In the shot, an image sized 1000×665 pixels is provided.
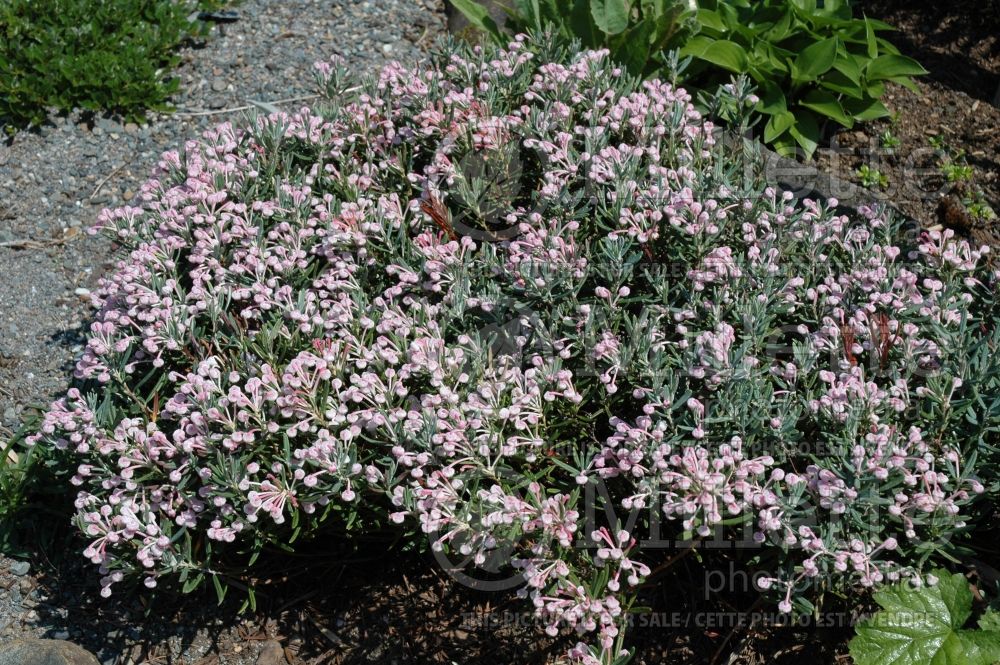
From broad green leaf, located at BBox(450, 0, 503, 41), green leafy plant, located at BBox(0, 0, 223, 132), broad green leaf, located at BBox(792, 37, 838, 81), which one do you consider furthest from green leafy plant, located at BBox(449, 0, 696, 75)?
green leafy plant, located at BBox(0, 0, 223, 132)

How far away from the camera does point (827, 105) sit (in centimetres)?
507

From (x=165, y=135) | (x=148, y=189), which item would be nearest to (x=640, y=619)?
(x=148, y=189)

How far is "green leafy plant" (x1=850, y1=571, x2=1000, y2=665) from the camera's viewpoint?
3027 mm

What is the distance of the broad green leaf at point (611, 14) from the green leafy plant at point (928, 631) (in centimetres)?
337

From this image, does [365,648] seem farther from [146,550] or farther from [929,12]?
[929,12]

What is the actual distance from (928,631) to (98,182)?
5274 mm

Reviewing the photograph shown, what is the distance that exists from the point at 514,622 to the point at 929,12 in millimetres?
5002

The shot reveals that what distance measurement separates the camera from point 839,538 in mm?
2889

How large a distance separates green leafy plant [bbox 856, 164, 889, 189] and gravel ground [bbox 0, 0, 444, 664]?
10.8 feet

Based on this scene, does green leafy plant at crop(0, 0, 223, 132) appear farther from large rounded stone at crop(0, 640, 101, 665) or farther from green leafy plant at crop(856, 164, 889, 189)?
green leafy plant at crop(856, 164, 889, 189)

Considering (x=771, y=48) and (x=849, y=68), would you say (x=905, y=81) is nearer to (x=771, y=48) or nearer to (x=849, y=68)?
(x=849, y=68)

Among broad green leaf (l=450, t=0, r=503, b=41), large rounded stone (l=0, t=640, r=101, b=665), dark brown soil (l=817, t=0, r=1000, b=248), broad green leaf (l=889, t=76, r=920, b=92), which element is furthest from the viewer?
broad green leaf (l=450, t=0, r=503, b=41)

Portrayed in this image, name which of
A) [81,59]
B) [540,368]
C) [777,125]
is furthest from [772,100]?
[81,59]

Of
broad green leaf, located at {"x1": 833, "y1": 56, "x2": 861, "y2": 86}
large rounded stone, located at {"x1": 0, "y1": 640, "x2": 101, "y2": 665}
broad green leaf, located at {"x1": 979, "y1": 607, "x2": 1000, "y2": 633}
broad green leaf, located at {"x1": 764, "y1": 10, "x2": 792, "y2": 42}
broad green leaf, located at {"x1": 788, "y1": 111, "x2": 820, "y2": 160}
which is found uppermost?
broad green leaf, located at {"x1": 764, "y1": 10, "x2": 792, "y2": 42}
